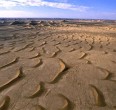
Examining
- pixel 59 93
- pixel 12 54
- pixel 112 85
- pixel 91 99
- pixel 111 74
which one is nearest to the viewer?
pixel 91 99

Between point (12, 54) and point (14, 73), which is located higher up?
point (14, 73)

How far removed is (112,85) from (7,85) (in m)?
1.25

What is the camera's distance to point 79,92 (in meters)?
2.59

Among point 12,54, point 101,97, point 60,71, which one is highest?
point 101,97

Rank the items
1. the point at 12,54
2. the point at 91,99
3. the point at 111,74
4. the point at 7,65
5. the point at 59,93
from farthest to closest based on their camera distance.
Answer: the point at 12,54 → the point at 7,65 → the point at 111,74 → the point at 59,93 → the point at 91,99

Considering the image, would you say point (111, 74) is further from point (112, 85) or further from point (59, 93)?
point (59, 93)

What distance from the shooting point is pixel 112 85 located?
2787 mm

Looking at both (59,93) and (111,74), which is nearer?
(59,93)

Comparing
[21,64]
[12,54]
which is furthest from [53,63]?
[12,54]

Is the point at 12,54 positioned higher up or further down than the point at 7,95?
further down

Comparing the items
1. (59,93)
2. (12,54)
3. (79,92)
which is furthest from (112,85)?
(12,54)

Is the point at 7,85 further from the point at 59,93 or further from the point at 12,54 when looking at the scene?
the point at 12,54

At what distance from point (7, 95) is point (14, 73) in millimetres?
813

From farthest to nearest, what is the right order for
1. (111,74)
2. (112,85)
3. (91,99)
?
1. (111,74)
2. (112,85)
3. (91,99)
